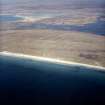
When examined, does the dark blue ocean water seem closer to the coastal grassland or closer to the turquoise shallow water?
the coastal grassland

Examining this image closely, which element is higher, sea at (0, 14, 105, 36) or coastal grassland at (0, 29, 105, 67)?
sea at (0, 14, 105, 36)

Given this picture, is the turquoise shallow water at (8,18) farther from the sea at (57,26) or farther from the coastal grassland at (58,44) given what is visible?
the coastal grassland at (58,44)

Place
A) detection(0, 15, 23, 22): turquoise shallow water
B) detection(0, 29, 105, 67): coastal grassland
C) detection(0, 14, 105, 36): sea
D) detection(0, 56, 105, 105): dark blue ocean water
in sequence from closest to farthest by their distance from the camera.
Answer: detection(0, 56, 105, 105): dark blue ocean water
detection(0, 29, 105, 67): coastal grassland
detection(0, 14, 105, 36): sea
detection(0, 15, 23, 22): turquoise shallow water

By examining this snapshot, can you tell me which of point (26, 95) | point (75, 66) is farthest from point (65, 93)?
point (75, 66)

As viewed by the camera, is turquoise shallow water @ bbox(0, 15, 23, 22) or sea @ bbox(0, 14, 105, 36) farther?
turquoise shallow water @ bbox(0, 15, 23, 22)

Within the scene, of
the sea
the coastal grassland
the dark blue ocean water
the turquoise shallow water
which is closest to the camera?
the dark blue ocean water

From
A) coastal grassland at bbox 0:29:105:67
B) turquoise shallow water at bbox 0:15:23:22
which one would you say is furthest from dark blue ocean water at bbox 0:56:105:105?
turquoise shallow water at bbox 0:15:23:22
